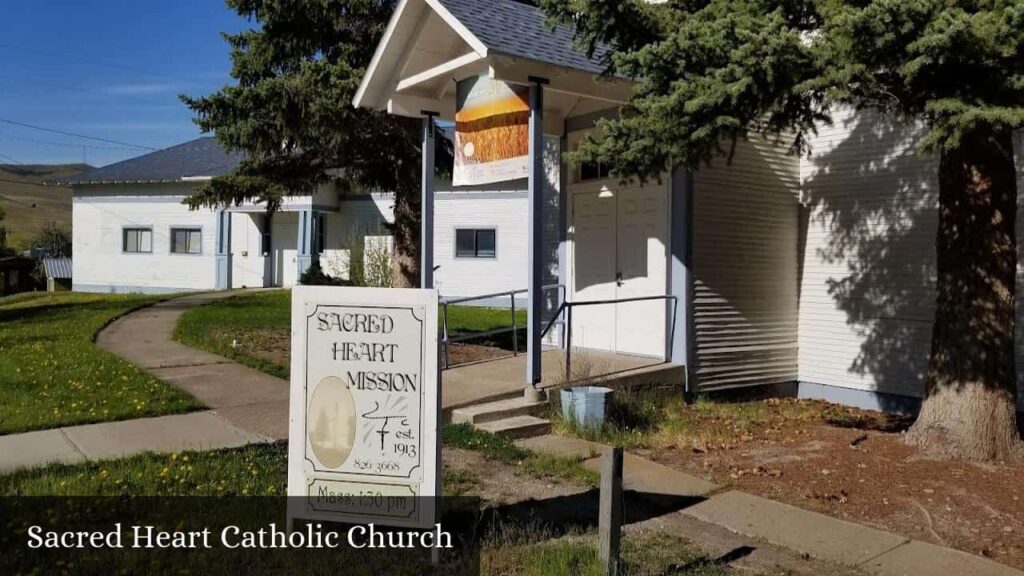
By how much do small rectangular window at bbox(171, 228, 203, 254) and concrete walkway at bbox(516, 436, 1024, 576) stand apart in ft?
78.3

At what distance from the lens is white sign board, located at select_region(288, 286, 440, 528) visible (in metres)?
4.52

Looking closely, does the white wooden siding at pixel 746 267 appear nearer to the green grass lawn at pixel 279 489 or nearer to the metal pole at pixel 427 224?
the metal pole at pixel 427 224

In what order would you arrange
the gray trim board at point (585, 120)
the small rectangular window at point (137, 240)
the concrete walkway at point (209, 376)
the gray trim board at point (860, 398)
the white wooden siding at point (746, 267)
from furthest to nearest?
the small rectangular window at point (137, 240), the gray trim board at point (585, 120), the white wooden siding at point (746, 267), the gray trim board at point (860, 398), the concrete walkway at point (209, 376)

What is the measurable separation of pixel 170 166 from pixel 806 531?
27.5m

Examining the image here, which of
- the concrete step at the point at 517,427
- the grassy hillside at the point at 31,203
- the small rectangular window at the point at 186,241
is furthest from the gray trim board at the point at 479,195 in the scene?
the grassy hillside at the point at 31,203

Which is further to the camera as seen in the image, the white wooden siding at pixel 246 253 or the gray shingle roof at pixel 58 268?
the gray shingle roof at pixel 58 268

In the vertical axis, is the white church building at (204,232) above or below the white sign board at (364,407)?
above

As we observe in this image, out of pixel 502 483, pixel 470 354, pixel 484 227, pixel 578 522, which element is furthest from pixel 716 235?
pixel 484 227

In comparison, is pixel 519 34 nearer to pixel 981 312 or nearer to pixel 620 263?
pixel 620 263

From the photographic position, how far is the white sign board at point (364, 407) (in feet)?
14.8

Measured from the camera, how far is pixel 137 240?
28.2m

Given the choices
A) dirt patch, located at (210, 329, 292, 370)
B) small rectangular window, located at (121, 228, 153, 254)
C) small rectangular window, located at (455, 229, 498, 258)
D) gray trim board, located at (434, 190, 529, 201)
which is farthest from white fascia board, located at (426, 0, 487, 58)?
small rectangular window, located at (121, 228, 153, 254)

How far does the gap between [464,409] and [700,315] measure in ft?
11.8

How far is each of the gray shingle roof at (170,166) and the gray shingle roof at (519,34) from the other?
744 inches
